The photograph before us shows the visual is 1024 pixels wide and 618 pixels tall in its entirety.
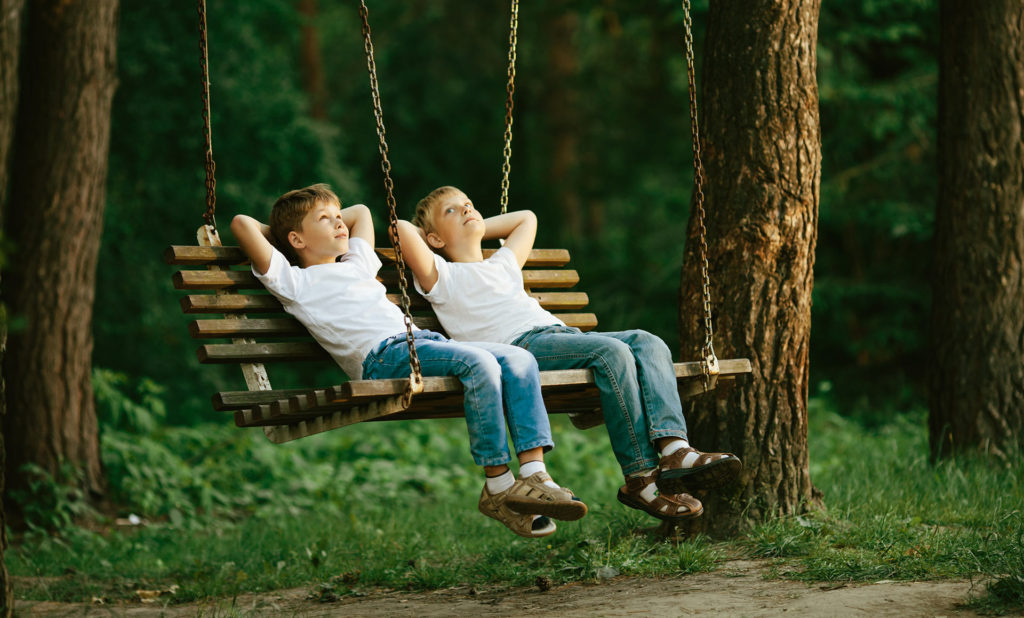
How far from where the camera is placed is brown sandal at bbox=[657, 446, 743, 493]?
4.14 m

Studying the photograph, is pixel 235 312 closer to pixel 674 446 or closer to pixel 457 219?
pixel 457 219

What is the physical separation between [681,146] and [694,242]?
38.9 feet

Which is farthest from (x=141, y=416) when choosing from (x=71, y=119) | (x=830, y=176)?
(x=830, y=176)

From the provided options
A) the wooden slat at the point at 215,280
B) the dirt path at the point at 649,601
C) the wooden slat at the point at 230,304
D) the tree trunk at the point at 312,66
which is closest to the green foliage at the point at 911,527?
the dirt path at the point at 649,601

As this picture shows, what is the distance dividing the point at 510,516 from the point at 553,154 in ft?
49.9

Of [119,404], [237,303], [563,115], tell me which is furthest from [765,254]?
[563,115]

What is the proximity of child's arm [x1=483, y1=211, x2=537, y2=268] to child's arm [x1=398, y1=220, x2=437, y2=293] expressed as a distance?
1.62 feet

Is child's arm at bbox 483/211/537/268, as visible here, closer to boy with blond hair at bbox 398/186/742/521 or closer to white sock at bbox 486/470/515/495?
boy with blond hair at bbox 398/186/742/521

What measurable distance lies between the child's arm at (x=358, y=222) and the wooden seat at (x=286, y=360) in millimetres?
152

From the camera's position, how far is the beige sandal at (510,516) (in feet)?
13.3

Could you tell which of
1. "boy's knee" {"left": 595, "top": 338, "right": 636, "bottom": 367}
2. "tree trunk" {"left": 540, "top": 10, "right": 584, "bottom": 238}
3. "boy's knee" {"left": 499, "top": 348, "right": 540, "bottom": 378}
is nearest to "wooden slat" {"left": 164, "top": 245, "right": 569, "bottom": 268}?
"boy's knee" {"left": 499, "top": 348, "right": 540, "bottom": 378}

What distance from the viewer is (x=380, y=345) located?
4484 millimetres

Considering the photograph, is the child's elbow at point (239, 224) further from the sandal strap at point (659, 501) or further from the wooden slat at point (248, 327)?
the sandal strap at point (659, 501)

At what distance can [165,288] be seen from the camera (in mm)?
12648
